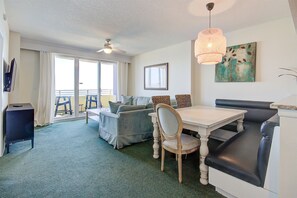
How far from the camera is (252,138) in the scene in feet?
7.27

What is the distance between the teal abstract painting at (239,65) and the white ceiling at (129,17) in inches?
18.7

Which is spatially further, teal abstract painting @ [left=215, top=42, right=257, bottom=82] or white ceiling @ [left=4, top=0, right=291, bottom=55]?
teal abstract painting @ [left=215, top=42, right=257, bottom=82]

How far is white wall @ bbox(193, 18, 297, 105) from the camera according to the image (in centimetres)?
289

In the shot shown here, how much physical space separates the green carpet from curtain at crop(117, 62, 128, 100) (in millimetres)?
3272

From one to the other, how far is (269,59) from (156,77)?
312cm

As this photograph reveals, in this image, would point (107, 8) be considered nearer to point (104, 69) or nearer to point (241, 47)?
point (241, 47)

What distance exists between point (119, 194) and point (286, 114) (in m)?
1.69

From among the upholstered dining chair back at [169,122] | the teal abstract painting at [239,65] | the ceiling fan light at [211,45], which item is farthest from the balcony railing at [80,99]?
the ceiling fan light at [211,45]

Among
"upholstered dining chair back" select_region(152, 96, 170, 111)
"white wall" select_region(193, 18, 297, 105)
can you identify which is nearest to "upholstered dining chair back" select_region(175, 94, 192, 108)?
"upholstered dining chair back" select_region(152, 96, 170, 111)

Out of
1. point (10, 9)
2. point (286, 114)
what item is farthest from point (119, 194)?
point (10, 9)

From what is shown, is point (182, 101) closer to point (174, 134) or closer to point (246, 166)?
point (174, 134)

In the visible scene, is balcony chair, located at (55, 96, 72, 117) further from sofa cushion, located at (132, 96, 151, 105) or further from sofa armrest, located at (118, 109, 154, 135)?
sofa armrest, located at (118, 109, 154, 135)

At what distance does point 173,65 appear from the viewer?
4.78 meters

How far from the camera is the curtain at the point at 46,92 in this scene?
4469 mm
